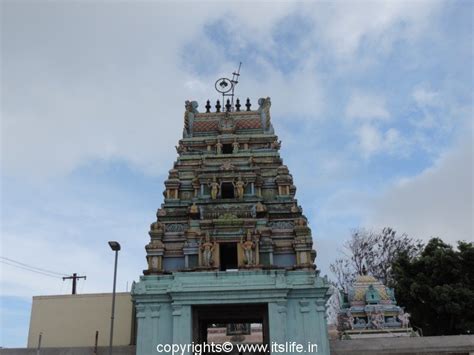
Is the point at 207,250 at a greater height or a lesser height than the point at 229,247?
lesser

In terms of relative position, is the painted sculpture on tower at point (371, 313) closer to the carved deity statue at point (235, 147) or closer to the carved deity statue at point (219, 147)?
the carved deity statue at point (235, 147)

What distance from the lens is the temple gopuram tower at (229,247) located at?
17.8m

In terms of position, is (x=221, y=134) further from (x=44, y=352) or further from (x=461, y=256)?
(x=461, y=256)

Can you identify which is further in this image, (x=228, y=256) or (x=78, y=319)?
(x=228, y=256)

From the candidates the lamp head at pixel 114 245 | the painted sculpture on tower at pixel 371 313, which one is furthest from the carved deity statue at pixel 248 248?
the painted sculpture on tower at pixel 371 313

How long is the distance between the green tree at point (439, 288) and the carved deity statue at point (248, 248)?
15.7 m

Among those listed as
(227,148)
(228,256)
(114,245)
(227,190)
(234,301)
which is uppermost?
(227,148)

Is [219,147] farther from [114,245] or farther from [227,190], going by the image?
[114,245]

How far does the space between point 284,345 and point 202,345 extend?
16.8 ft

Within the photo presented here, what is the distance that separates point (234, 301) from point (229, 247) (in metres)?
3.51

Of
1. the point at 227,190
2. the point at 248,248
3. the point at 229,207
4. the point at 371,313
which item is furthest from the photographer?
the point at 227,190

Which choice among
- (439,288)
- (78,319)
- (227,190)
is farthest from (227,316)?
(439,288)

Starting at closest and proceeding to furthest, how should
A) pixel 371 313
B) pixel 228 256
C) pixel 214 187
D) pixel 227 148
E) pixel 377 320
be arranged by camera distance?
pixel 214 187 < pixel 228 256 < pixel 377 320 < pixel 371 313 < pixel 227 148

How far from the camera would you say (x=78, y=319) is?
70.8 feet
